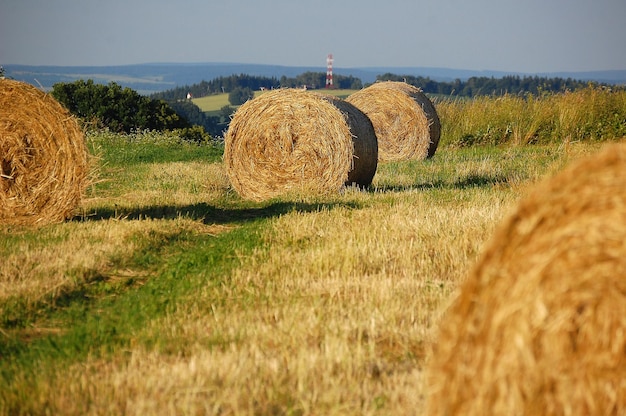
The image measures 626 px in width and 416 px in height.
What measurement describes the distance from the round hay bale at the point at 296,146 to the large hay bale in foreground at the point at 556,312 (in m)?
10.5

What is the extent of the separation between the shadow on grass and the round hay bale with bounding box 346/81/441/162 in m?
9.38

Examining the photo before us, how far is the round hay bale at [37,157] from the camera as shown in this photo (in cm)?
1121

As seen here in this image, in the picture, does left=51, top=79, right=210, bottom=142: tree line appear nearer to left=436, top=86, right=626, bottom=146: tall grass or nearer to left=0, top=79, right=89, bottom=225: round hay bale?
left=436, top=86, right=626, bottom=146: tall grass

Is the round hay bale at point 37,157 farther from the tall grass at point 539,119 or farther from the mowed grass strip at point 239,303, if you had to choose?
the tall grass at point 539,119

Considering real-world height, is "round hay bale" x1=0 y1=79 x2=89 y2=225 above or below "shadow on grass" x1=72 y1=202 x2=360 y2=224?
above

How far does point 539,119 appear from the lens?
24.6 m

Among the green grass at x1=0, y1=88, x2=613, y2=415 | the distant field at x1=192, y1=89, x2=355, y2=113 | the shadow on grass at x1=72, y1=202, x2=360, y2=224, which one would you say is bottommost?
the distant field at x1=192, y1=89, x2=355, y2=113

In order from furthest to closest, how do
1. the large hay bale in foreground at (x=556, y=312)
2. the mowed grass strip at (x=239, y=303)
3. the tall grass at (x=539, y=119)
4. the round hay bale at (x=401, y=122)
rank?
the tall grass at (x=539, y=119)
the round hay bale at (x=401, y=122)
the mowed grass strip at (x=239, y=303)
the large hay bale in foreground at (x=556, y=312)

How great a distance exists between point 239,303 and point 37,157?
17.5 ft

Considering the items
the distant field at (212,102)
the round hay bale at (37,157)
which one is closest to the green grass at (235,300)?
the round hay bale at (37,157)

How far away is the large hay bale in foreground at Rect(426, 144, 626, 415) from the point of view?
12.4ft

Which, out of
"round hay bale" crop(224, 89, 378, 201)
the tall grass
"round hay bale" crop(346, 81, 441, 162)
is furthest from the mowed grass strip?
the tall grass

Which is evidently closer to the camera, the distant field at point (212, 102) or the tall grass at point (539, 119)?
the tall grass at point (539, 119)

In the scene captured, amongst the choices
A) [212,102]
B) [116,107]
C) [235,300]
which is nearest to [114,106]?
[116,107]
